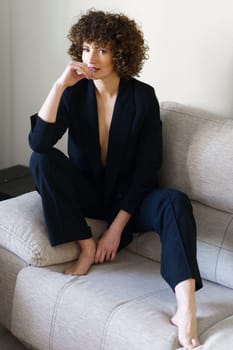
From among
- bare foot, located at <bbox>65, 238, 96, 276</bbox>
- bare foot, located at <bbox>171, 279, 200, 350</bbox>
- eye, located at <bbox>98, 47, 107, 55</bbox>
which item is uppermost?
eye, located at <bbox>98, 47, 107, 55</bbox>

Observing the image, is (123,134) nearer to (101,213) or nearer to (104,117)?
(104,117)

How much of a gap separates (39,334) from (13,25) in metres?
1.66

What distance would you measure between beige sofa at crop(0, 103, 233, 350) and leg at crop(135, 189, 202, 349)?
41 millimetres

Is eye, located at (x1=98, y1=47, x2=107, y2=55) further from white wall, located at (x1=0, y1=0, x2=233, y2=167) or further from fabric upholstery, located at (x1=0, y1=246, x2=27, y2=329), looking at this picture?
fabric upholstery, located at (x1=0, y1=246, x2=27, y2=329)

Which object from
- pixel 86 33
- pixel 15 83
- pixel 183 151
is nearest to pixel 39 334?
pixel 183 151

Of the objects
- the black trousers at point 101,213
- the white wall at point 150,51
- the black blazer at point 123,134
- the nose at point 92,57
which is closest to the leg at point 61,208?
the black trousers at point 101,213

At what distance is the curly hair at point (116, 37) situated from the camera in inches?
80.4

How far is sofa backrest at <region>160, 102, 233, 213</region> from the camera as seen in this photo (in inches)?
80.9

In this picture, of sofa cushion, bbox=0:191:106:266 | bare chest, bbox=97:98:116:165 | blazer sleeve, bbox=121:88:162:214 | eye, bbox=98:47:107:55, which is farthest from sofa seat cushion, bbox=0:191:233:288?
eye, bbox=98:47:107:55

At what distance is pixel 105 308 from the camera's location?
1.76m

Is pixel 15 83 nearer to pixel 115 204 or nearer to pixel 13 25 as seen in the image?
pixel 13 25

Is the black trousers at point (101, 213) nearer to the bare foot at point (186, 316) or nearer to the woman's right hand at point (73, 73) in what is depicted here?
the bare foot at point (186, 316)

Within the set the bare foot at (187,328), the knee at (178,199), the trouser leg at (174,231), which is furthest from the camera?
the knee at (178,199)

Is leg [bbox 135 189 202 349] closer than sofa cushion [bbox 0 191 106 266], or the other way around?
leg [bbox 135 189 202 349]
